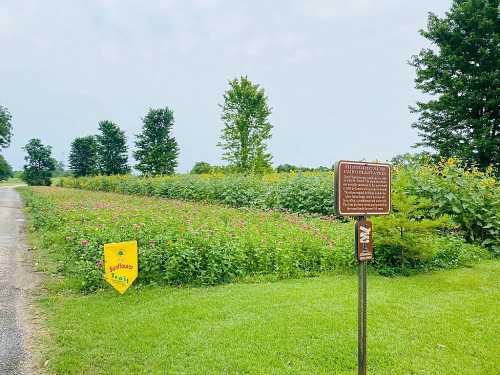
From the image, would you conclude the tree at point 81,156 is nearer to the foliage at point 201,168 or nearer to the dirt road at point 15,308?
the foliage at point 201,168

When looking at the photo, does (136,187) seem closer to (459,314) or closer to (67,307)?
(67,307)

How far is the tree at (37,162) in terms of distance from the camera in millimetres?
61156

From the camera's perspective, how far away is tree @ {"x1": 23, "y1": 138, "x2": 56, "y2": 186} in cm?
6116

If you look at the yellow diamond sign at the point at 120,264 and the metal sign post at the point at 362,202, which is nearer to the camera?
the metal sign post at the point at 362,202

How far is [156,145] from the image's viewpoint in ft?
142

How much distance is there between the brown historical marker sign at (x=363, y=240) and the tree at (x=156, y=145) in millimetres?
40598

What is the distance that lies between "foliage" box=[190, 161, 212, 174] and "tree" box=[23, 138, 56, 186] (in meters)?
29.3

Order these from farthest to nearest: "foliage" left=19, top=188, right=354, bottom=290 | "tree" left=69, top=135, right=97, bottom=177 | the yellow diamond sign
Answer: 1. "tree" left=69, top=135, right=97, bottom=177
2. "foliage" left=19, top=188, right=354, bottom=290
3. the yellow diamond sign

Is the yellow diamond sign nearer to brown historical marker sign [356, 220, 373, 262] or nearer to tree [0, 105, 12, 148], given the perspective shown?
brown historical marker sign [356, 220, 373, 262]

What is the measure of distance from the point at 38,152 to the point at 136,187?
42.8 meters

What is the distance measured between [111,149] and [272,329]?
48.4 m

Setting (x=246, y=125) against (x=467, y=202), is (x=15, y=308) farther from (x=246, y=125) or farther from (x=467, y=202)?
(x=246, y=125)

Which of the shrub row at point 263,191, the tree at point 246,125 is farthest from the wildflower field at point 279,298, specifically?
the tree at point 246,125

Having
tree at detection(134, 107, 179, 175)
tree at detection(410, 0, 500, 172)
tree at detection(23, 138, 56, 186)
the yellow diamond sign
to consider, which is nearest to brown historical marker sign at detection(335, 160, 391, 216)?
the yellow diamond sign
